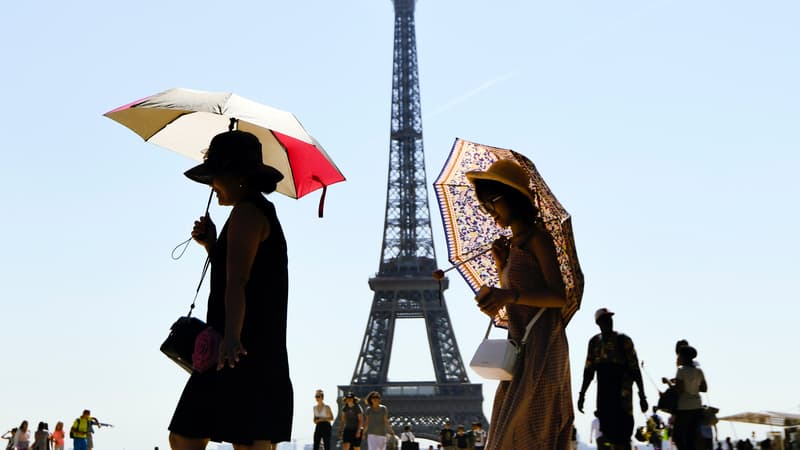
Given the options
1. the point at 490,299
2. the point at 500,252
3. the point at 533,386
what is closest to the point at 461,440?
the point at 500,252

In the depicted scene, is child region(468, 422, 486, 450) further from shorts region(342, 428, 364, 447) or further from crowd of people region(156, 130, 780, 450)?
crowd of people region(156, 130, 780, 450)

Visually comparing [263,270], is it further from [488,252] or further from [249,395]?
[488,252]

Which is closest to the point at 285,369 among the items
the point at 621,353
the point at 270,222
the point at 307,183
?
the point at 270,222

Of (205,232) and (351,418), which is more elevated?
(351,418)

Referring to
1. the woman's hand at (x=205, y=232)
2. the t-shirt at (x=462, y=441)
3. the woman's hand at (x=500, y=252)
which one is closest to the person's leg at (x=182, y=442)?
the woman's hand at (x=205, y=232)

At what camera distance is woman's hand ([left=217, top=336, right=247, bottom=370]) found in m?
3.76

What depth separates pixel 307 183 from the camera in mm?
5414

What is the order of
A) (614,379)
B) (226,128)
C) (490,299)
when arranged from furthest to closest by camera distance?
(614,379) < (226,128) < (490,299)

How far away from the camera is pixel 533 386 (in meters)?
5.06

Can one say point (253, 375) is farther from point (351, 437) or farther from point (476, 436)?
point (476, 436)

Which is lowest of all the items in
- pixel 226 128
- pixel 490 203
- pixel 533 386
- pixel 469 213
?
pixel 533 386

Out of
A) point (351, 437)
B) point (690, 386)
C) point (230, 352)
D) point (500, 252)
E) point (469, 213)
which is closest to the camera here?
point (230, 352)

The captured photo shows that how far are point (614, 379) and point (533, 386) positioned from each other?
3.90m

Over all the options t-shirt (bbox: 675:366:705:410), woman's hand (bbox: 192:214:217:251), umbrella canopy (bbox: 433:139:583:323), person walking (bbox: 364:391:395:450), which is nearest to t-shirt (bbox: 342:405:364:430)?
person walking (bbox: 364:391:395:450)
